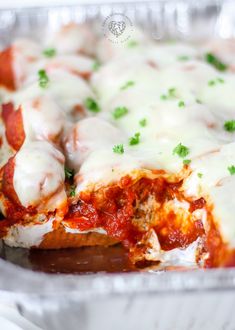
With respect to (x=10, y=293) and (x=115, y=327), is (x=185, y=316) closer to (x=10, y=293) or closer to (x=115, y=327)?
(x=115, y=327)

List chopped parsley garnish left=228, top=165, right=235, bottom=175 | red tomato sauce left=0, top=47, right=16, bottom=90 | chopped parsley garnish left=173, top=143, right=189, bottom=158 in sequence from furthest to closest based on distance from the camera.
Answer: red tomato sauce left=0, top=47, right=16, bottom=90 < chopped parsley garnish left=173, top=143, right=189, bottom=158 < chopped parsley garnish left=228, top=165, right=235, bottom=175

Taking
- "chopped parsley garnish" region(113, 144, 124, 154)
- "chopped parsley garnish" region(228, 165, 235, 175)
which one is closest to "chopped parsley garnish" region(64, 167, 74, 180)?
"chopped parsley garnish" region(113, 144, 124, 154)

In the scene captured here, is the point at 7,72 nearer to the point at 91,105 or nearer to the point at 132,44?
the point at 91,105

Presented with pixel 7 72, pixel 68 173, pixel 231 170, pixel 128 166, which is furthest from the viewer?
pixel 7 72

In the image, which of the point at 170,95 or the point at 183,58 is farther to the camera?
the point at 183,58

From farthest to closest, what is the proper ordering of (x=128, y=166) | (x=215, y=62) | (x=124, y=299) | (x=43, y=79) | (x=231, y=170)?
1. (x=215, y=62)
2. (x=43, y=79)
3. (x=128, y=166)
4. (x=231, y=170)
5. (x=124, y=299)

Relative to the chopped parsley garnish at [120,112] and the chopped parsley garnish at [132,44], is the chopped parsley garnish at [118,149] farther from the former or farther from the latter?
the chopped parsley garnish at [132,44]

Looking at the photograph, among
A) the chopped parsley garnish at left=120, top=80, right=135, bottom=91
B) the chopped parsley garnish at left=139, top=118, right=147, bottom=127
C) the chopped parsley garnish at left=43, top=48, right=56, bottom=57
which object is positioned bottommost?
the chopped parsley garnish at left=43, top=48, right=56, bottom=57

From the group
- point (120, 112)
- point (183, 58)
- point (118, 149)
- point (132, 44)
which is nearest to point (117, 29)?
point (132, 44)

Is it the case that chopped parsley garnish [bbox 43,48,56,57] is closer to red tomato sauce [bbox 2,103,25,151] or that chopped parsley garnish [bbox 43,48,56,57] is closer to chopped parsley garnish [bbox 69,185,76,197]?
red tomato sauce [bbox 2,103,25,151]
